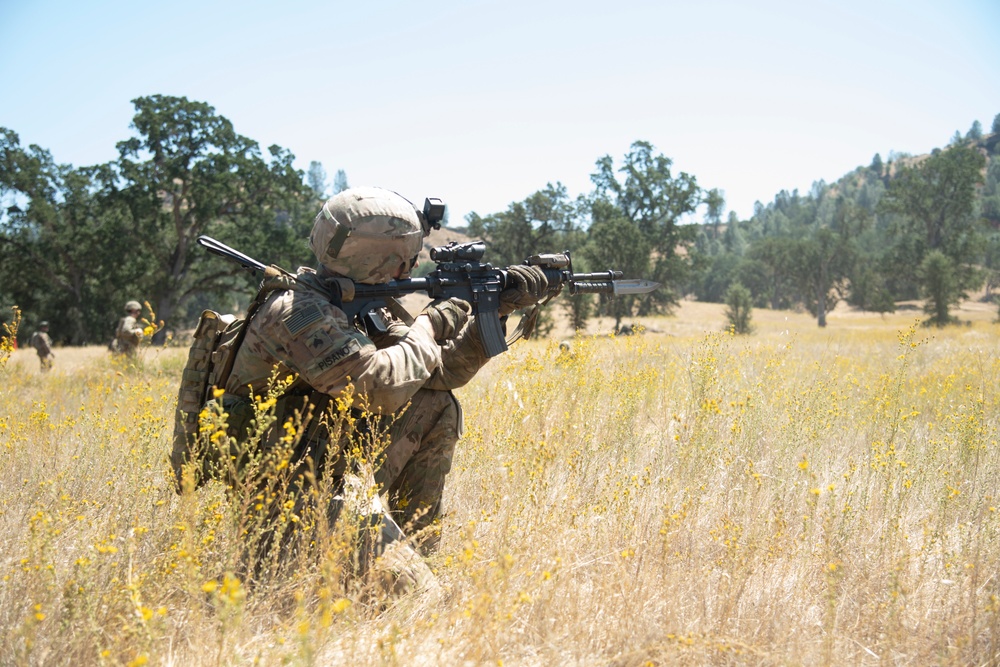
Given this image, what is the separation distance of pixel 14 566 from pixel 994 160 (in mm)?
165394

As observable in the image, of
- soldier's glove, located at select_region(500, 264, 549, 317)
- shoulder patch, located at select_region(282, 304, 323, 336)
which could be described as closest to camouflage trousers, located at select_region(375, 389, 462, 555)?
soldier's glove, located at select_region(500, 264, 549, 317)

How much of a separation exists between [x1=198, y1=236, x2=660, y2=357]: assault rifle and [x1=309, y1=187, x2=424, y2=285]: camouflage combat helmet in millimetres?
98

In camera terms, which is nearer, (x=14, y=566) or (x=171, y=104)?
(x=14, y=566)

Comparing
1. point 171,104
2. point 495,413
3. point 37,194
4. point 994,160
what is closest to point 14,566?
point 495,413

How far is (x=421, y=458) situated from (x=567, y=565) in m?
1.24

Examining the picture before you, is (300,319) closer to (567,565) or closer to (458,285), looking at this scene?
(458,285)

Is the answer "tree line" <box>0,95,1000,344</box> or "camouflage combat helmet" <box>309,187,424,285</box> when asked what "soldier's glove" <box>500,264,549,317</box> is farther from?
"tree line" <box>0,95,1000,344</box>

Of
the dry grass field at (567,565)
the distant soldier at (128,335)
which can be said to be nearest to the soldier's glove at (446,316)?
the dry grass field at (567,565)

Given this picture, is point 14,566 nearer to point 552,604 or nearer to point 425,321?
point 425,321

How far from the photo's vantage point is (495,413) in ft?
17.0

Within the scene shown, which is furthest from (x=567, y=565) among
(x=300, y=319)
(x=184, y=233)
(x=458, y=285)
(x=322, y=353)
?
(x=184, y=233)

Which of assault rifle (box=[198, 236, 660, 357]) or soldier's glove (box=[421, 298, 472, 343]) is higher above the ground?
assault rifle (box=[198, 236, 660, 357])

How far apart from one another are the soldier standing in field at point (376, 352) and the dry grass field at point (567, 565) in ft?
1.42

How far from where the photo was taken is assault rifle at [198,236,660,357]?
3316 millimetres
